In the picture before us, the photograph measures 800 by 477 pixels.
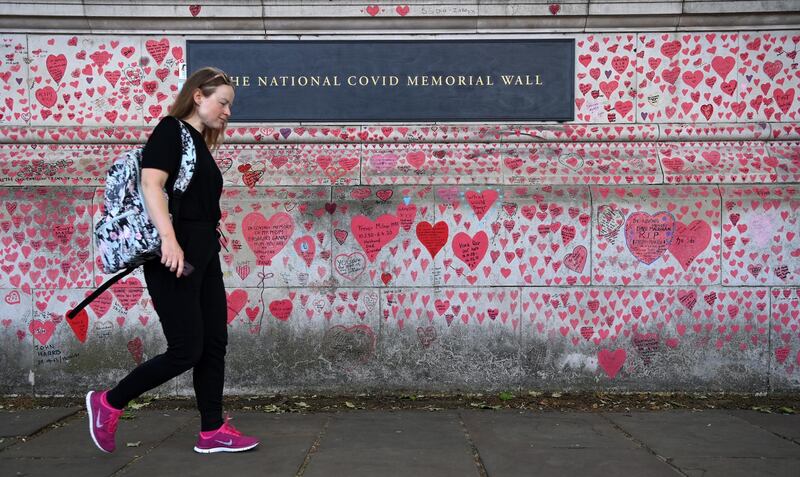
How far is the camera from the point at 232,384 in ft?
15.8

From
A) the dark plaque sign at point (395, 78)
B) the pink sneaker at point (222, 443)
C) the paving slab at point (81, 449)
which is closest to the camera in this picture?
the paving slab at point (81, 449)

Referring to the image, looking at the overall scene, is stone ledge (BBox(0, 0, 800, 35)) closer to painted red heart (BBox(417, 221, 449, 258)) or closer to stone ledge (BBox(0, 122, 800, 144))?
stone ledge (BBox(0, 122, 800, 144))

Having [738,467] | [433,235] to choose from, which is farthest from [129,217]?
[738,467]

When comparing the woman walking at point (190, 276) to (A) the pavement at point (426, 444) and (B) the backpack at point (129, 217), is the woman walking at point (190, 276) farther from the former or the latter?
(A) the pavement at point (426, 444)

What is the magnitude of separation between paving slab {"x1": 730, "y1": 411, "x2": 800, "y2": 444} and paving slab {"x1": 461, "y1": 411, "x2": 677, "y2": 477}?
95 cm

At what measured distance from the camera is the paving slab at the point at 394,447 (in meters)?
3.20

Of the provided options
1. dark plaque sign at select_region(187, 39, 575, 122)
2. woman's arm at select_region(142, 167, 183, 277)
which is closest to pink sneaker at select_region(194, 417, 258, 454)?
woman's arm at select_region(142, 167, 183, 277)

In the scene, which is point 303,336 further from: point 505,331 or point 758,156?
point 758,156

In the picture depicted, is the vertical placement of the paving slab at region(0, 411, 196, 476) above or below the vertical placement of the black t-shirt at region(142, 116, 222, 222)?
below

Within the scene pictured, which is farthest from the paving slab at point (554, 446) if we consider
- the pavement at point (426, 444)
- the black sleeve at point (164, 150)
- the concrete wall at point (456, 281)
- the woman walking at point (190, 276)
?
the black sleeve at point (164, 150)

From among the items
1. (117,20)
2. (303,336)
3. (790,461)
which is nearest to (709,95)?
(790,461)

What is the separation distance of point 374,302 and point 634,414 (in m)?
1.92

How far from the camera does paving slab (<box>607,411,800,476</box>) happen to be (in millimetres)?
3249

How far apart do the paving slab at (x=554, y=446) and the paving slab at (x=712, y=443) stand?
5.2 inches
